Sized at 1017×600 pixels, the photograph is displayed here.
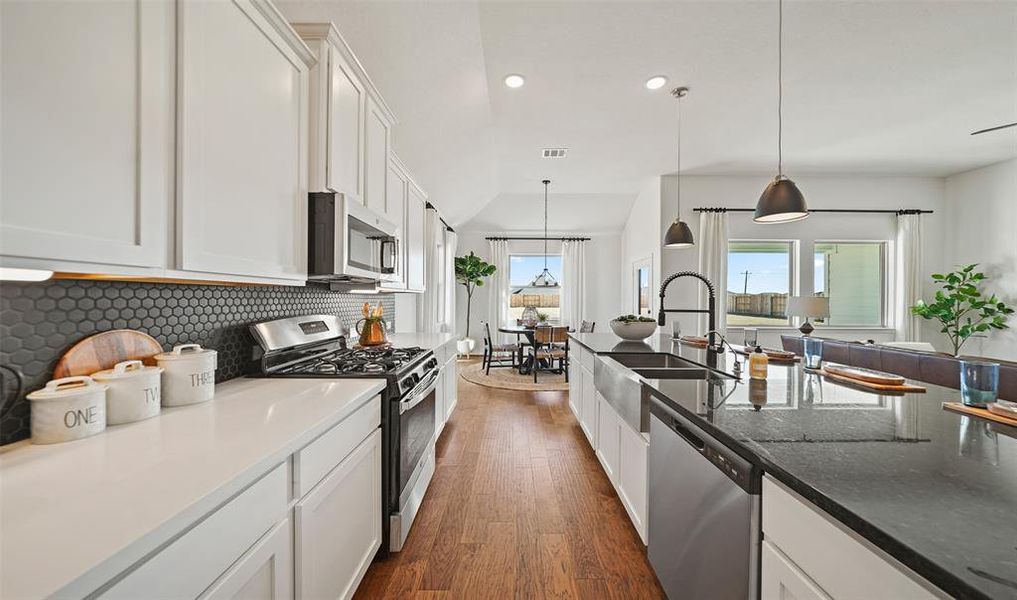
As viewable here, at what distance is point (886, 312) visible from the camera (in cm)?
569

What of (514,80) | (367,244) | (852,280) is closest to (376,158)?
(367,244)

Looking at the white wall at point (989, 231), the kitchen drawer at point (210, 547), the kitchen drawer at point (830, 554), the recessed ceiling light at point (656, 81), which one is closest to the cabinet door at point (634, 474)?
the kitchen drawer at point (830, 554)

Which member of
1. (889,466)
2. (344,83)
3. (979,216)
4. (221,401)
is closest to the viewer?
(889,466)

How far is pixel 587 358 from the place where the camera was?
3045 millimetres

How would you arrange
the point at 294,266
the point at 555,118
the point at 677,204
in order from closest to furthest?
the point at 294,266
the point at 555,118
the point at 677,204

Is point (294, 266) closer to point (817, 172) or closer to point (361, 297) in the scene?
point (361, 297)

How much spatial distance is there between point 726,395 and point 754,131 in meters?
3.93

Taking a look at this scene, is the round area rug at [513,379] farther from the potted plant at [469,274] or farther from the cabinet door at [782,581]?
the cabinet door at [782,581]

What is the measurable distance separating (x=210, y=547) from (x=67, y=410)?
546mm

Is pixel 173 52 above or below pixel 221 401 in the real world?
above

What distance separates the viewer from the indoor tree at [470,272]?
728 centimetres

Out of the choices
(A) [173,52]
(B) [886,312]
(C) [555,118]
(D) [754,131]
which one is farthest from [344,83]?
(B) [886,312]

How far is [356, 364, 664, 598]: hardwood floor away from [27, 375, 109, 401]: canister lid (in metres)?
1.27

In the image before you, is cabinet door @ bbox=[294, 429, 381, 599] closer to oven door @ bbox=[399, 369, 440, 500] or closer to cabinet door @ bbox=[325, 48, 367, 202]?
oven door @ bbox=[399, 369, 440, 500]
